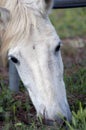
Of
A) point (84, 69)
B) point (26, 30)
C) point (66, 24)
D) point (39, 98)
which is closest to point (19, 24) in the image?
point (26, 30)

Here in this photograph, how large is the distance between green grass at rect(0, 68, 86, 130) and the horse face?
6.5 inches

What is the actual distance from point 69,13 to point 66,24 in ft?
1.92

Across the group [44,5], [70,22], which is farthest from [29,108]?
[70,22]

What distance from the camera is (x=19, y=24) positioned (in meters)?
4.55

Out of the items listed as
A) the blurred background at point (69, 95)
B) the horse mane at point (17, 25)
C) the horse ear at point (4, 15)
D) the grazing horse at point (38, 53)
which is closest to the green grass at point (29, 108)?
the blurred background at point (69, 95)

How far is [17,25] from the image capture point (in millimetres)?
4559

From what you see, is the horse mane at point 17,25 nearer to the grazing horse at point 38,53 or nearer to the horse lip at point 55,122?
the grazing horse at point 38,53

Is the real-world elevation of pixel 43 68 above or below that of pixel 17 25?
A: below

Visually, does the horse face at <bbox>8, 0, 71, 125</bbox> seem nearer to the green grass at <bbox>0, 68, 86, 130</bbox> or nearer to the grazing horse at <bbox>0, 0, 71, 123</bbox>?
the grazing horse at <bbox>0, 0, 71, 123</bbox>

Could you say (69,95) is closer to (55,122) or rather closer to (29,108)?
(29,108)

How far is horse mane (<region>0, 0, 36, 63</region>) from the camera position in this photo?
178 inches

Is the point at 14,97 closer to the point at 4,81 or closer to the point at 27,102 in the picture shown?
the point at 27,102

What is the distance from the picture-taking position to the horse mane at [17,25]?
14.8ft

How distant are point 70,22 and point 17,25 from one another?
584 cm
